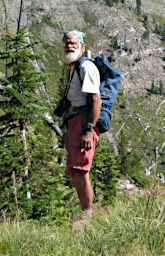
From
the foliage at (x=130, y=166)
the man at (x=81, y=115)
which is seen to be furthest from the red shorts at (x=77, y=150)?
the foliage at (x=130, y=166)

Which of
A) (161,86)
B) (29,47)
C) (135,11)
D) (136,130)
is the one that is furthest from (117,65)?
(29,47)

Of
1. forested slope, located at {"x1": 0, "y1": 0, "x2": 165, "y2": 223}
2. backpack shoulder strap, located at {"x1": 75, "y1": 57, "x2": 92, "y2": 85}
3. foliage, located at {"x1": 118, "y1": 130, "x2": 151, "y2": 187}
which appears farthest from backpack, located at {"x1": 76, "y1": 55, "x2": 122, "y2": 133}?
foliage, located at {"x1": 118, "y1": 130, "x2": 151, "y2": 187}

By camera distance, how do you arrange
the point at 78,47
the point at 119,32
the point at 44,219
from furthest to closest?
the point at 119,32 → the point at 44,219 → the point at 78,47

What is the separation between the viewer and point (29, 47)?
437 inches

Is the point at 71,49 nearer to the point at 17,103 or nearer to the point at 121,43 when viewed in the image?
the point at 17,103

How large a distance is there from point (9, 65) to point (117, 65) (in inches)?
5561

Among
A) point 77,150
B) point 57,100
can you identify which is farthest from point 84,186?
point 57,100

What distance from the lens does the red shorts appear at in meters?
3.19

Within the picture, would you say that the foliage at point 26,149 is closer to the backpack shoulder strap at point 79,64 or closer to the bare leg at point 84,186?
the bare leg at point 84,186

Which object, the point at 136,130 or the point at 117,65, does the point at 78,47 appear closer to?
the point at 136,130

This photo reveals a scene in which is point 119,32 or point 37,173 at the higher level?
point 119,32

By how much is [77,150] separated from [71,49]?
3.78 ft

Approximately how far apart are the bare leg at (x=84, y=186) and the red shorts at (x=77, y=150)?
80 millimetres

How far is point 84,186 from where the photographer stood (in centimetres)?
332
